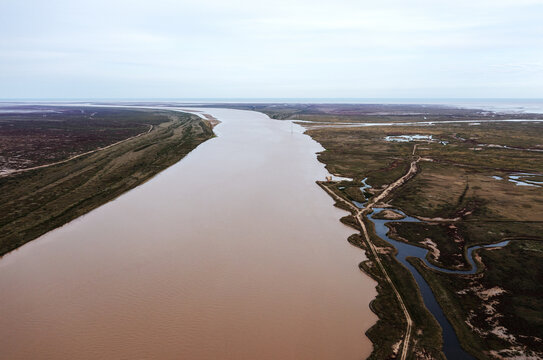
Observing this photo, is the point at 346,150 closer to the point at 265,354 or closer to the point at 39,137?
the point at 265,354

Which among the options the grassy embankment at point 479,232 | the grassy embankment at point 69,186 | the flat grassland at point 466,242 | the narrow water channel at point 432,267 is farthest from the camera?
the grassy embankment at point 69,186

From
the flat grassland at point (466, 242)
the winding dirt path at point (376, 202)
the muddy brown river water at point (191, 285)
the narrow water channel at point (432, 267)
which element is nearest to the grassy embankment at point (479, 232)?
the flat grassland at point (466, 242)

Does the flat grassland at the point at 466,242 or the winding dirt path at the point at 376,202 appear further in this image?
the winding dirt path at the point at 376,202

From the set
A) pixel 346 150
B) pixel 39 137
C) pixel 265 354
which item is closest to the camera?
pixel 265 354

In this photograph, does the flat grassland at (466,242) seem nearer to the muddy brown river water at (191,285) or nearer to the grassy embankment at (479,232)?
the grassy embankment at (479,232)

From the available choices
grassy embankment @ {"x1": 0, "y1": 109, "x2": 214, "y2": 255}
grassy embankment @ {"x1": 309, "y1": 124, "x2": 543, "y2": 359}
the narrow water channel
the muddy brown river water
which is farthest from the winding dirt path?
grassy embankment @ {"x1": 0, "y1": 109, "x2": 214, "y2": 255}

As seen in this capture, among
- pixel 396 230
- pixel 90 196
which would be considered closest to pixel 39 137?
pixel 90 196
